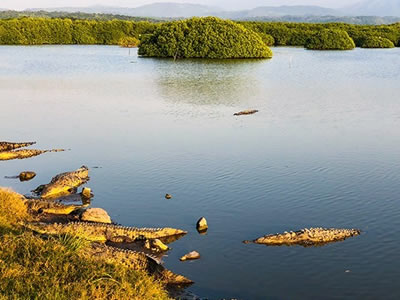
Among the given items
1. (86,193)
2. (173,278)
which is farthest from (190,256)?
(86,193)

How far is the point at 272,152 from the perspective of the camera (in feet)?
68.2

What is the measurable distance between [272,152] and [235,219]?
7.33m

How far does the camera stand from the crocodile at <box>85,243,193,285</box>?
34.0 feet

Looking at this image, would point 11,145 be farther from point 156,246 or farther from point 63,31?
point 63,31

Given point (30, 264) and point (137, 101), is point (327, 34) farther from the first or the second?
point (30, 264)

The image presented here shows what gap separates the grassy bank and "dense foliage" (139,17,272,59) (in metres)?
58.1

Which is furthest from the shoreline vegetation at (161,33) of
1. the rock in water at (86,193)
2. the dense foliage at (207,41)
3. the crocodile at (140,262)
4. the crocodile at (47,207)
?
the crocodile at (140,262)

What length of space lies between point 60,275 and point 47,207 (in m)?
6.56

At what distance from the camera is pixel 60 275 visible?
8031mm

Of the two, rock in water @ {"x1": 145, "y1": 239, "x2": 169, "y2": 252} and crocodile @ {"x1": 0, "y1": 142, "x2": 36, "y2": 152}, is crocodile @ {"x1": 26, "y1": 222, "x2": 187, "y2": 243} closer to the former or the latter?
rock in water @ {"x1": 145, "y1": 239, "x2": 169, "y2": 252}

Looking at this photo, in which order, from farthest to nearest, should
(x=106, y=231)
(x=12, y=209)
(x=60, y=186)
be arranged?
(x=60, y=186) → (x=12, y=209) → (x=106, y=231)

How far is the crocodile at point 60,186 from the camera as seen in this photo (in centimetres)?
1586

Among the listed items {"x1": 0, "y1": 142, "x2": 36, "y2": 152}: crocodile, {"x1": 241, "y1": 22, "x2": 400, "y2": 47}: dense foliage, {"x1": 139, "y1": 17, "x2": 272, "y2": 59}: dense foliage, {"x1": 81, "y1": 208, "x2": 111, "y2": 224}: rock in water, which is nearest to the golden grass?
{"x1": 81, "y1": 208, "x2": 111, "y2": 224}: rock in water

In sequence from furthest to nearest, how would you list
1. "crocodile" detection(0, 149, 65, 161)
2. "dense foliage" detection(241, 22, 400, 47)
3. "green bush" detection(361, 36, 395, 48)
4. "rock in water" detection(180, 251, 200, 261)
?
1. "dense foliage" detection(241, 22, 400, 47)
2. "green bush" detection(361, 36, 395, 48)
3. "crocodile" detection(0, 149, 65, 161)
4. "rock in water" detection(180, 251, 200, 261)
